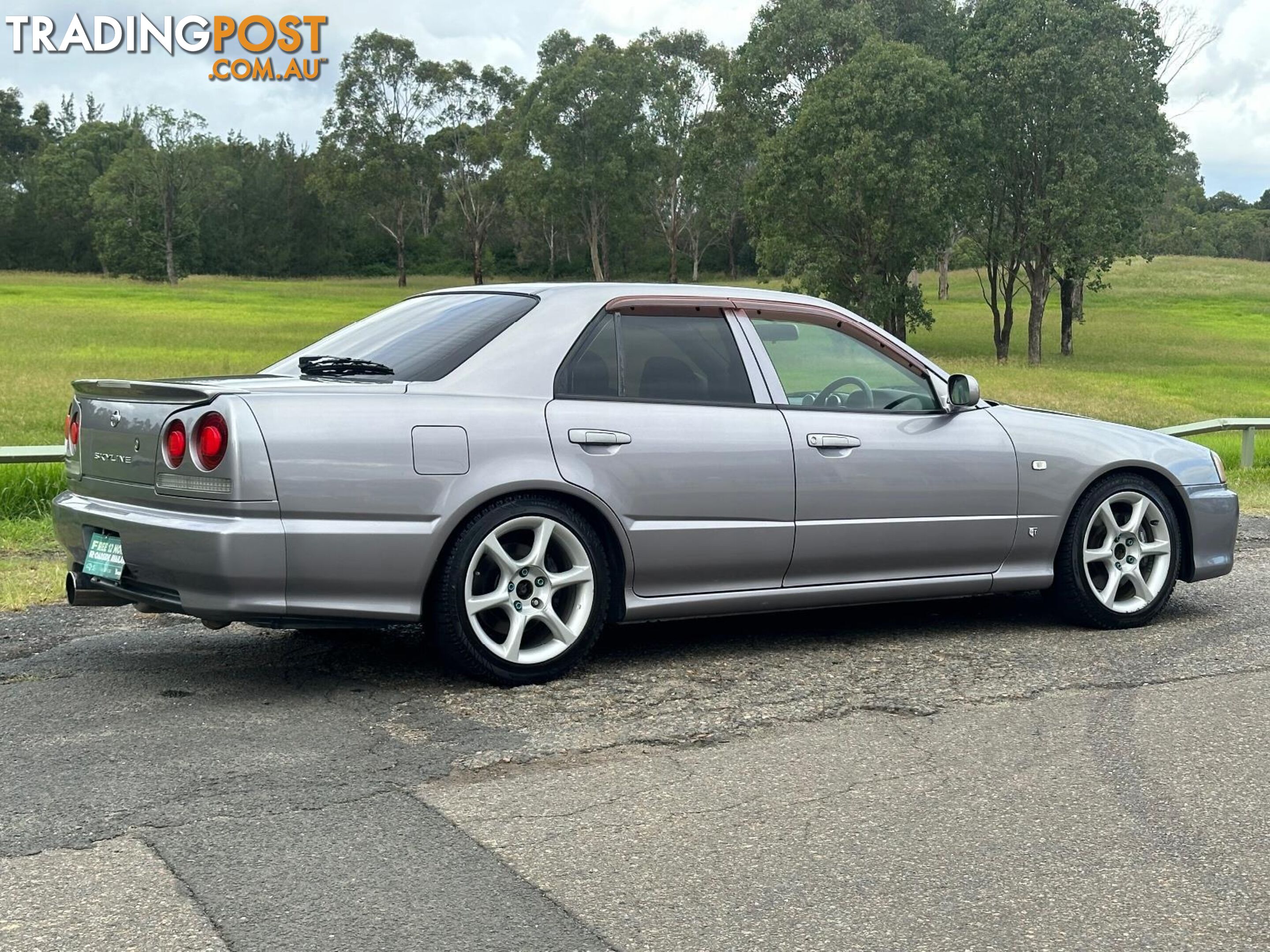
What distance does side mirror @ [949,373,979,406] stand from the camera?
626cm

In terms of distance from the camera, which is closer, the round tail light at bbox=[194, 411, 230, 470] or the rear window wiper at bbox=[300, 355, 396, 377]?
the round tail light at bbox=[194, 411, 230, 470]

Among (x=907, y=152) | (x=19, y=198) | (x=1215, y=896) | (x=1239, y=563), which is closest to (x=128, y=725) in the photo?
(x=1215, y=896)

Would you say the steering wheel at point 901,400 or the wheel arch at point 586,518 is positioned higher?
the steering wheel at point 901,400

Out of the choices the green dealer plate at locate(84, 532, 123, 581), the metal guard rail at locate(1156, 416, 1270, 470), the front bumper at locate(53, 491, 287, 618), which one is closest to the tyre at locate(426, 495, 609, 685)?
the front bumper at locate(53, 491, 287, 618)

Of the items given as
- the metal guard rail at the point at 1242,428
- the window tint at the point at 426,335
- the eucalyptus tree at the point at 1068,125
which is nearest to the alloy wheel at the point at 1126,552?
the window tint at the point at 426,335

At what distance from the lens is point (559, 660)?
213 inches

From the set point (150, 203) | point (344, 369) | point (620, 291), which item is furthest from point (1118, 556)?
point (150, 203)

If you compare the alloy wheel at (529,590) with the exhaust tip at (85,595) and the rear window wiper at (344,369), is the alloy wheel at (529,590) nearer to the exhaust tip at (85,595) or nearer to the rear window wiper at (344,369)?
the rear window wiper at (344,369)

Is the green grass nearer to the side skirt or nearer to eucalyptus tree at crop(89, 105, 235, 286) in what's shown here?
the side skirt

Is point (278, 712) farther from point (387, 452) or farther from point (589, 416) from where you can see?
point (589, 416)

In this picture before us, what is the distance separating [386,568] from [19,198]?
103m

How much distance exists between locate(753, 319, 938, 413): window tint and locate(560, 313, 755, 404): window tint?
0.21 metres

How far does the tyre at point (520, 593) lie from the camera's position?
5191mm

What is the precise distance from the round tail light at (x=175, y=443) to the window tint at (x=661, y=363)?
4.59 ft
